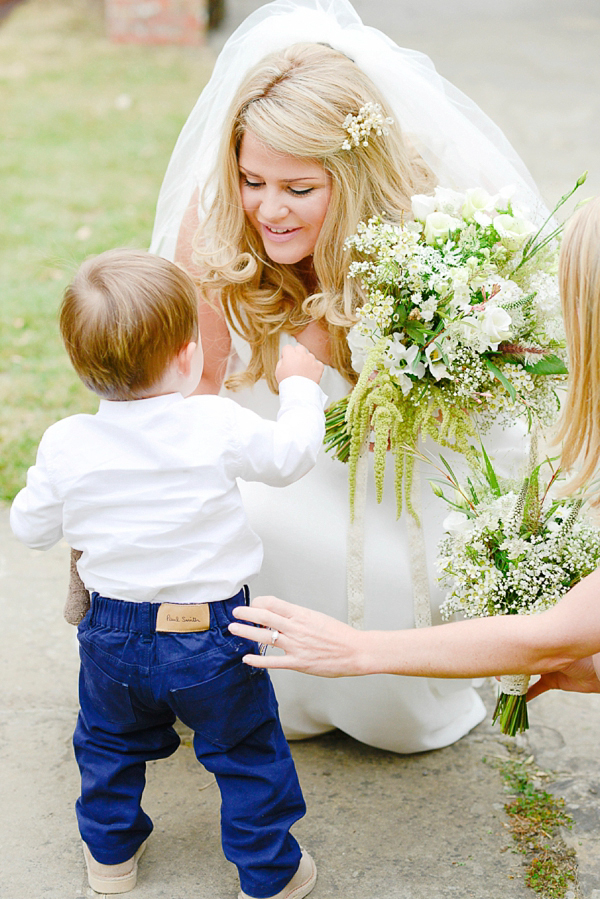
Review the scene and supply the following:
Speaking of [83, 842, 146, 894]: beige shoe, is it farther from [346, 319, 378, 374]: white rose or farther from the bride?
[346, 319, 378, 374]: white rose

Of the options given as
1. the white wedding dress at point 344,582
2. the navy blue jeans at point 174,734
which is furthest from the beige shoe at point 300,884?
the white wedding dress at point 344,582

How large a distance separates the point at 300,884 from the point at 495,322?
1.27m

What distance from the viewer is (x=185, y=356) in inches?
76.4

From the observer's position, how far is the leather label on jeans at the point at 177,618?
1.90 meters

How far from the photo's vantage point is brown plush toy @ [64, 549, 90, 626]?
6.85ft

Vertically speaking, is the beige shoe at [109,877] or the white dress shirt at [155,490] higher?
the white dress shirt at [155,490]

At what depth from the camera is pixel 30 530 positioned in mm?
1977

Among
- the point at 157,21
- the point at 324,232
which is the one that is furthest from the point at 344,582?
the point at 157,21

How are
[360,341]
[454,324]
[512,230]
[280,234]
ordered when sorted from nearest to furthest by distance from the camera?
[454,324] → [512,230] → [360,341] → [280,234]

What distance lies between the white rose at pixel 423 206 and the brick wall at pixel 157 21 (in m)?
7.82

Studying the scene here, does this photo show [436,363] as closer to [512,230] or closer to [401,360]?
[401,360]

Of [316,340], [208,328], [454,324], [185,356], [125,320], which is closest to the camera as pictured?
[125,320]

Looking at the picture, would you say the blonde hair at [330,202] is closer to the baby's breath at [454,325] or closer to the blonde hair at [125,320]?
the baby's breath at [454,325]

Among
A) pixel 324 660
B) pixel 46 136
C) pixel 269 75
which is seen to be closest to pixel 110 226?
pixel 46 136
